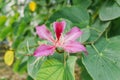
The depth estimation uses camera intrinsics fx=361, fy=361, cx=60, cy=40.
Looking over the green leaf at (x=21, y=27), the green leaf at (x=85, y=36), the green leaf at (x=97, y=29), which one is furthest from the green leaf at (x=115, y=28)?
the green leaf at (x=21, y=27)

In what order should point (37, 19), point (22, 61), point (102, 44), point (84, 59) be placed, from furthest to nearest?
1. point (37, 19)
2. point (22, 61)
3. point (102, 44)
4. point (84, 59)

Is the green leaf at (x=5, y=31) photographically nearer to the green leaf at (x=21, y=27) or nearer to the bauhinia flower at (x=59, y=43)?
the green leaf at (x=21, y=27)

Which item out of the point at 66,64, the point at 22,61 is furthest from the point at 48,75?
the point at 22,61

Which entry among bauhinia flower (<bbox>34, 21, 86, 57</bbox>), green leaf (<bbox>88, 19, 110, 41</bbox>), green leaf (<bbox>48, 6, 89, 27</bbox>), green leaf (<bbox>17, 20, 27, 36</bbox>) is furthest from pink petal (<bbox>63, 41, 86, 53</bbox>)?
green leaf (<bbox>17, 20, 27, 36</bbox>)

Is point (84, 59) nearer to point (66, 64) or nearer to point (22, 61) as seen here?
point (66, 64)

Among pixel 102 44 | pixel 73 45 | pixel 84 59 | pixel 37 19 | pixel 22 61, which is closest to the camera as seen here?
pixel 73 45

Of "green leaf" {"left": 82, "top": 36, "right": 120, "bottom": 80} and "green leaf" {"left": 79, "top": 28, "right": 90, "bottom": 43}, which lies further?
"green leaf" {"left": 79, "top": 28, "right": 90, "bottom": 43}

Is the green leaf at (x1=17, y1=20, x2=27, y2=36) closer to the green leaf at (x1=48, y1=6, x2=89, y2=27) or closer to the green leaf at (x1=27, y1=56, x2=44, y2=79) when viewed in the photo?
the green leaf at (x1=48, y1=6, x2=89, y2=27)
